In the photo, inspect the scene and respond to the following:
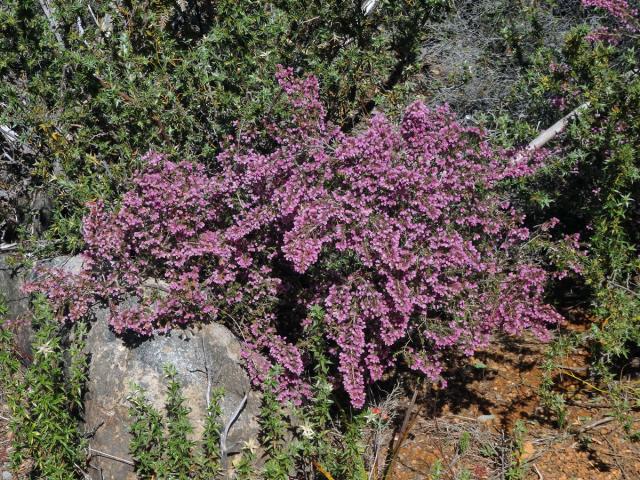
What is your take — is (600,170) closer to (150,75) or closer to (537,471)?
(537,471)

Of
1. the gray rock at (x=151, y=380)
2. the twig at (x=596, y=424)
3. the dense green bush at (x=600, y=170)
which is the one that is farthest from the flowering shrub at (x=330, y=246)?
the twig at (x=596, y=424)

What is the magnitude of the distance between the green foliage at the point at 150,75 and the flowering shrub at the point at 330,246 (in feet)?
1.34

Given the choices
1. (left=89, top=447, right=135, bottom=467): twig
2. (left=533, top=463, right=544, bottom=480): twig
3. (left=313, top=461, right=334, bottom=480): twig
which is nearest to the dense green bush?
Answer: (left=533, top=463, right=544, bottom=480): twig

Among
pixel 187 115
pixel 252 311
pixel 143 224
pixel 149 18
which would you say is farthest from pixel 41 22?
pixel 252 311

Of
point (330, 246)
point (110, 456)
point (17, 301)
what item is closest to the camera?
point (110, 456)

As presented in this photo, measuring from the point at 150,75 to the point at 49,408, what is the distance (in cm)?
217

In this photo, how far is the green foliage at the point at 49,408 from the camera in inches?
141

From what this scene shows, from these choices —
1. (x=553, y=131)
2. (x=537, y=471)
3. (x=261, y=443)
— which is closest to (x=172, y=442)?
(x=261, y=443)

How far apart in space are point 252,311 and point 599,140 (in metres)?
2.22

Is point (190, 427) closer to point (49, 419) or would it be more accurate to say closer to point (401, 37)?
point (49, 419)

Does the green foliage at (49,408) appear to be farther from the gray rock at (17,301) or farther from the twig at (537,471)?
the twig at (537,471)

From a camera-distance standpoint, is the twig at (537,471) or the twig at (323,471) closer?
the twig at (323,471)

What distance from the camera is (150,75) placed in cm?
459

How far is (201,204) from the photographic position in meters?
3.95
